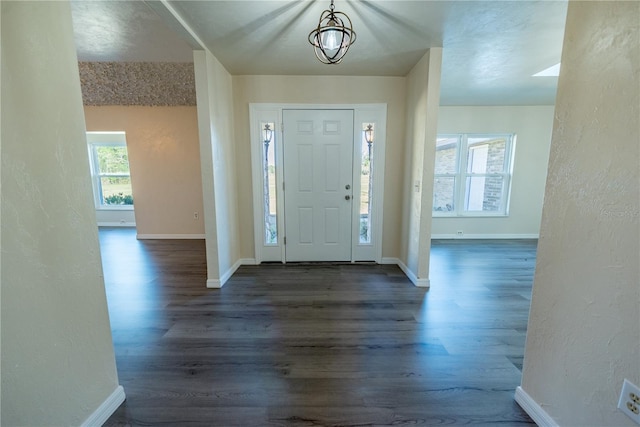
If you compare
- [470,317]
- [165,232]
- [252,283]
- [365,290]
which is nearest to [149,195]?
[165,232]

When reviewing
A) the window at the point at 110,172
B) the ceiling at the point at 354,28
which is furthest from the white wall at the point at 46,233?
the window at the point at 110,172

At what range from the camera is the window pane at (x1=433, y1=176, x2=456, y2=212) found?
4941mm

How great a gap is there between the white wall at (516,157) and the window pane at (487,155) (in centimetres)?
19

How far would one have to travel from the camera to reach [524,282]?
9.89 feet

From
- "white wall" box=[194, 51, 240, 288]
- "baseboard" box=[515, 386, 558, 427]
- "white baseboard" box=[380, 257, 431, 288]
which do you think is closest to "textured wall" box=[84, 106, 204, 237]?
"white wall" box=[194, 51, 240, 288]

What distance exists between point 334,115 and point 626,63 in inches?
105

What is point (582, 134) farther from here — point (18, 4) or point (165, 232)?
point (165, 232)

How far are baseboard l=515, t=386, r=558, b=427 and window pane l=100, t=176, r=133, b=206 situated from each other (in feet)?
24.3

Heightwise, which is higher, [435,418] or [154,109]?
[154,109]

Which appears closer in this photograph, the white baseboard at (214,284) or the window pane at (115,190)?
the white baseboard at (214,284)

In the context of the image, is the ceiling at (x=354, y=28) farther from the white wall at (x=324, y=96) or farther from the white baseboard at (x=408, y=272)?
the white baseboard at (x=408, y=272)

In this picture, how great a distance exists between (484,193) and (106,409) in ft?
19.0

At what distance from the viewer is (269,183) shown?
3498mm

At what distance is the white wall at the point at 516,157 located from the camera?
4.66 meters
